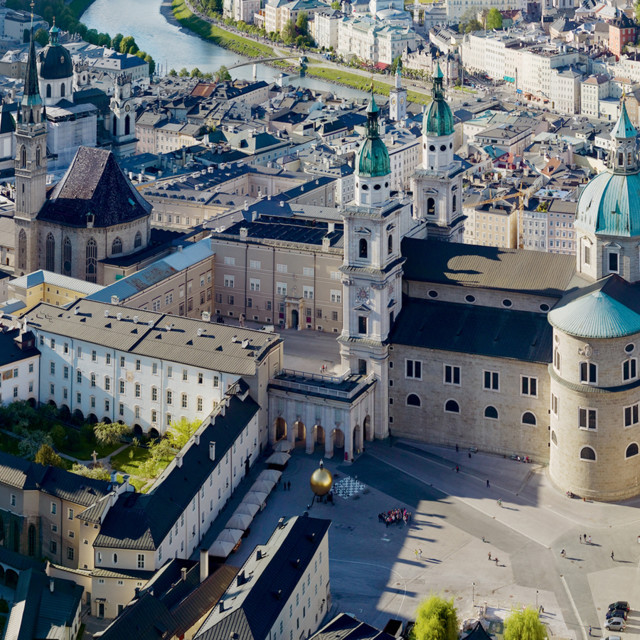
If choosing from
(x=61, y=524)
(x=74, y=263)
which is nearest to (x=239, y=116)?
(x=74, y=263)

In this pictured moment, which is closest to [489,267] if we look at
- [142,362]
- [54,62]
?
[142,362]

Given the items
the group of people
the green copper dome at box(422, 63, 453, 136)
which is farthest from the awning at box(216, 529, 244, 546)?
the green copper dome at box(422, 63, 453, 136)

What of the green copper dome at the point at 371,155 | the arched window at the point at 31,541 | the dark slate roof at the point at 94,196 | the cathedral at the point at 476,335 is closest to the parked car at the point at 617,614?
the cathedral at the point at 476,335

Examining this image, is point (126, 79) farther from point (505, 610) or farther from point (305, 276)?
point (505, 610)

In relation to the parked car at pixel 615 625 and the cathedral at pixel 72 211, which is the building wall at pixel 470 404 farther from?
the cathedral at pixel 72 211

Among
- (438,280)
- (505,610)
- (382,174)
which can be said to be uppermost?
(382,174)

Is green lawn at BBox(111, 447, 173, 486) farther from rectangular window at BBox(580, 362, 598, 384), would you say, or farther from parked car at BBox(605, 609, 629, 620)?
parked car at BBox(605, 609, 629, 620)
